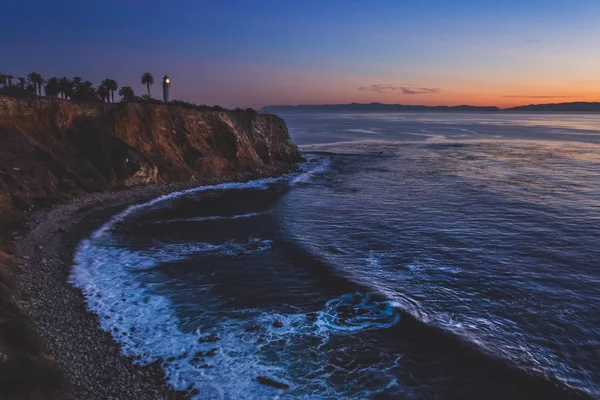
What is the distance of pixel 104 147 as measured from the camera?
39.7 meters

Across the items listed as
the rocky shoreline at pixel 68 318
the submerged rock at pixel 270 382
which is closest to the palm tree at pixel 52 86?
the rocky shoreline at pixel 68 318

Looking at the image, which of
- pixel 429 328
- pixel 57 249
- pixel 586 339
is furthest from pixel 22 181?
pixel 586 339

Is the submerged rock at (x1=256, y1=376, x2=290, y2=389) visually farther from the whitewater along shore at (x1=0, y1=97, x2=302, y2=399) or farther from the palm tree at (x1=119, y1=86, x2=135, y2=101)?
the palm tree at (x1=119, y1=86, x2=135, y2=101)

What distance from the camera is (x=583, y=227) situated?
29.6m

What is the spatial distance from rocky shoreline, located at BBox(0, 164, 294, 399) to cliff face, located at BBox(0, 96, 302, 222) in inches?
166

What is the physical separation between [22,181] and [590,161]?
2921 inches

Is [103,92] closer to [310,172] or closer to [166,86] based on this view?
[166,86]

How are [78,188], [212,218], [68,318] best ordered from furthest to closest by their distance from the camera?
[78,188], [212,218], [68,318]

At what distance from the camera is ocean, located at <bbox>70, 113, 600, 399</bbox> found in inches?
542

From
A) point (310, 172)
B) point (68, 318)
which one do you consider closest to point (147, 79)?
point (310, 172)

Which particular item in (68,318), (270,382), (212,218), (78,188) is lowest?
(270,382)

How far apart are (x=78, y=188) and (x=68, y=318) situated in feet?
71.2

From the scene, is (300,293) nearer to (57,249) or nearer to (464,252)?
(464,252)

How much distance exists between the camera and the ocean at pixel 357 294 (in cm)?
1376
